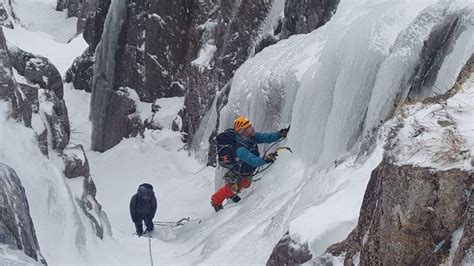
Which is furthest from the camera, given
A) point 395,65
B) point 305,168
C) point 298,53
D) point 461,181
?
point 298,53

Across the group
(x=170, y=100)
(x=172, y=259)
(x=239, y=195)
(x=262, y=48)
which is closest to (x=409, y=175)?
(x=172, y=259)

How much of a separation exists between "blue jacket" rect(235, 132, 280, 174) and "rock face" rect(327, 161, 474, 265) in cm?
551

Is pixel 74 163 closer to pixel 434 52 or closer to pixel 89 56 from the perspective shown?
pixel 434 52

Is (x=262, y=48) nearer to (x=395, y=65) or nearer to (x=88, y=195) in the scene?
(x=88, y=195)

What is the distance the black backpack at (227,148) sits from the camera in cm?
987

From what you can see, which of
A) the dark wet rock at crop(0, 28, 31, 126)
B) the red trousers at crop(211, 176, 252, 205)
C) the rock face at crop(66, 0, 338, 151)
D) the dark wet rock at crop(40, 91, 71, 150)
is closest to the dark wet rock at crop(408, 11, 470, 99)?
the red trousers at crop(211, 176, 252, 205)

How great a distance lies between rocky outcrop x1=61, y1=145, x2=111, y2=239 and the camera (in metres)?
9.39

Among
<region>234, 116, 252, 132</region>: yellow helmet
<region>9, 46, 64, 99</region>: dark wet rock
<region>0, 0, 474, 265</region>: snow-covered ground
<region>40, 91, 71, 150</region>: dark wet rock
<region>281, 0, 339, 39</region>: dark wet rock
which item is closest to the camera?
<region>0, 0, 474, 265</region>: snow-covered ground

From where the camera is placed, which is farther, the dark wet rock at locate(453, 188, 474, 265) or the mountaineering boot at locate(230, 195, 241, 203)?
the mountaineering boot at locate(230, 195, 241, 203)

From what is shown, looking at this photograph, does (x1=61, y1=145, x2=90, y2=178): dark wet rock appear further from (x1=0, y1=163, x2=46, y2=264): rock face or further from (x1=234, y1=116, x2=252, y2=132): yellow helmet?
(x1=0, y1=163, x2=46, y2=264): rock face

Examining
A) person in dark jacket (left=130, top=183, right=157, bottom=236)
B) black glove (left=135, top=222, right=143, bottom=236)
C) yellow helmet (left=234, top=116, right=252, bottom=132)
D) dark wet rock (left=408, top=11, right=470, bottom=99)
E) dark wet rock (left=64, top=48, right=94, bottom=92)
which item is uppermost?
dark wet rock (left=408, top=11, right=470, bottom=99)

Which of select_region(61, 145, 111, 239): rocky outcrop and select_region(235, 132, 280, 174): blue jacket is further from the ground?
select_region(235, 132, 280, 174): blue jacket

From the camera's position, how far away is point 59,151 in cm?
1034

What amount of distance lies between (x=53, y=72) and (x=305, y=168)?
512 cm
